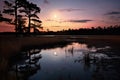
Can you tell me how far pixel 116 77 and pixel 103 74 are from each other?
0.91 m

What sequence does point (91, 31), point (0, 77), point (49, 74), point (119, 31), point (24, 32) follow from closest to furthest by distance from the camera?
point (0, 77)
point (49, 74)
point (24, 32)
point (119, 31)
point (91, 31)

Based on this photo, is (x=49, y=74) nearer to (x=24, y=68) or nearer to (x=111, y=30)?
(x=24, y=68)

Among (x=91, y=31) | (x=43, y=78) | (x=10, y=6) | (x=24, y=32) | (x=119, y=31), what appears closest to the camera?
(x=43, y=78)

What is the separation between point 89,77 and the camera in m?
9.77

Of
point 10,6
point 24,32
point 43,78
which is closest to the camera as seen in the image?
point 43,78

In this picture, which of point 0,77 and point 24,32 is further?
point 24,32

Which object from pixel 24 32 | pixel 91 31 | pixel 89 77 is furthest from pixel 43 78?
pixel 91 31

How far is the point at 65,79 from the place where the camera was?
368 inches

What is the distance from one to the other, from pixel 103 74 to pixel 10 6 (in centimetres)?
2572

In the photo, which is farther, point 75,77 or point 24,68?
point 24,68

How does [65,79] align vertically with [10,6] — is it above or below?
below

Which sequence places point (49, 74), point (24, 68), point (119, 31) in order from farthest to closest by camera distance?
1. point (119, 31)
2. point (24, 68)
3. point (49, 74)

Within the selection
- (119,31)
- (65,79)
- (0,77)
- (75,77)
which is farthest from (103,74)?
(119,31)

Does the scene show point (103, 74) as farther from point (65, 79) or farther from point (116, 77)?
point (65, 79)
